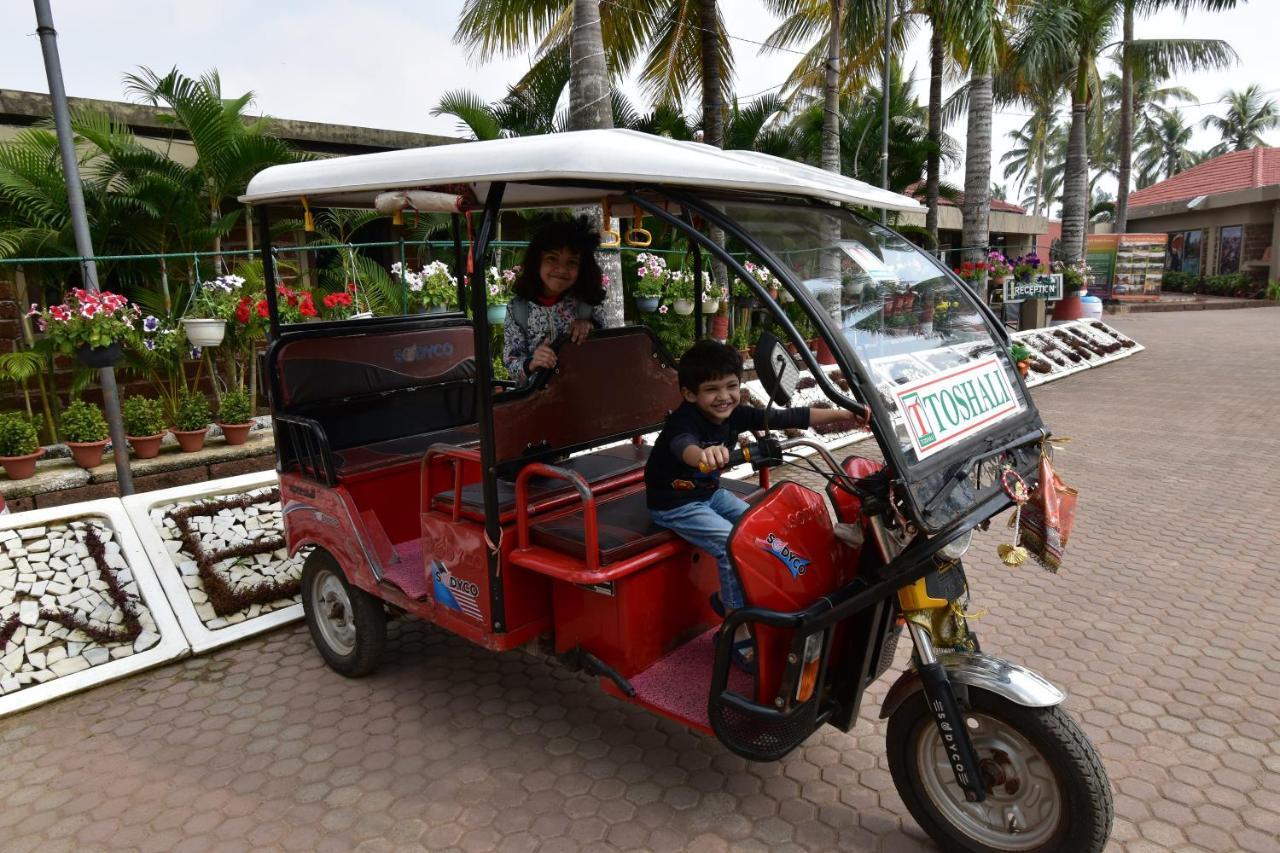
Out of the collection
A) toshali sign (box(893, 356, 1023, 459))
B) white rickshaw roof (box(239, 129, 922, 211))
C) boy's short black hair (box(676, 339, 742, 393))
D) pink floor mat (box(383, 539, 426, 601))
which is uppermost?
white rickshaw roof (box(239, 129, 922, 211))

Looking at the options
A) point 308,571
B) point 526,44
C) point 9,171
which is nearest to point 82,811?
point 308,571

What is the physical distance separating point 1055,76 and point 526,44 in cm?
1221

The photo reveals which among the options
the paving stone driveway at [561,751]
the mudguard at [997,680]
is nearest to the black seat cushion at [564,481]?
the paving stone driveway at [561,751]

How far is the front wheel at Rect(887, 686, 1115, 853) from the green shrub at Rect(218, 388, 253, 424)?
5.02 m

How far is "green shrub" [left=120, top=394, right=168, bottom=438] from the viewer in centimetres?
555

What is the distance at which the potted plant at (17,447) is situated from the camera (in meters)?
5.06

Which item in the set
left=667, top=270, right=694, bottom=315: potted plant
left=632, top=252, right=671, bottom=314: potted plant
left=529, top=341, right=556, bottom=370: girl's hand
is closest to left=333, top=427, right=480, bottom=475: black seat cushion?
left=529, top=341, right=556, bottom=370: girl's hand

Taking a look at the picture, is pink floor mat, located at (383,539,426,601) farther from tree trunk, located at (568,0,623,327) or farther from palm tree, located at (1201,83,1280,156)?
palm tree, located at (1201,83,1280,156)

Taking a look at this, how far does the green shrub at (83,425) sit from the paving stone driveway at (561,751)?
221 centimetres

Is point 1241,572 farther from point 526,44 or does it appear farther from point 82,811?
point 526,44

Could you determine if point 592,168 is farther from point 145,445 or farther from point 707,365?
point 145,445

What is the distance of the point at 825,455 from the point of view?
254cm

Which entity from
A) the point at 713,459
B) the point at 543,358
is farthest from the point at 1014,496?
the point at 543,358

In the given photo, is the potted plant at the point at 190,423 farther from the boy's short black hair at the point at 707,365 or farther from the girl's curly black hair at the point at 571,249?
the boy's short black hair at the point at 707,365
